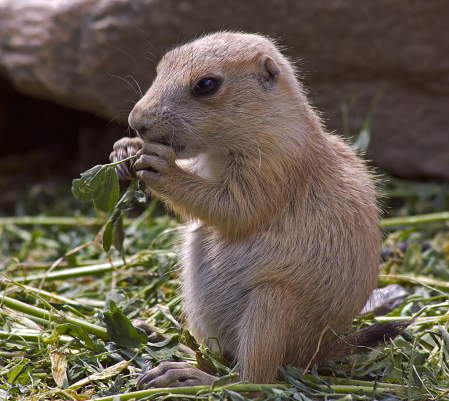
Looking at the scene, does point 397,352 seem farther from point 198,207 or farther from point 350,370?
point 198,207

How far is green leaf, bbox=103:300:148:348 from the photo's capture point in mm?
3293

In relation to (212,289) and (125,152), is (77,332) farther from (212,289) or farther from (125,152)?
(125,152)

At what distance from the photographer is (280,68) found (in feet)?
11.7

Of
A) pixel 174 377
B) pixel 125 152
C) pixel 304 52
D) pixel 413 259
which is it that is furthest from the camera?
pixel 304 52

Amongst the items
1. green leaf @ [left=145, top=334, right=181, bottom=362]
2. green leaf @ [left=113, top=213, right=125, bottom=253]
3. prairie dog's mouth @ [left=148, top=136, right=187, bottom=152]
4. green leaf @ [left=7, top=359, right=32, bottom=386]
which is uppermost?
prairie dog's mouth @ [left=148, top=136, right=187, bottom=152]

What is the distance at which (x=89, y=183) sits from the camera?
3.27 meters

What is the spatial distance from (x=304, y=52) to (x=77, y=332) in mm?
4421

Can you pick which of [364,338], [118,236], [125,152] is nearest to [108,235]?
[118,236]

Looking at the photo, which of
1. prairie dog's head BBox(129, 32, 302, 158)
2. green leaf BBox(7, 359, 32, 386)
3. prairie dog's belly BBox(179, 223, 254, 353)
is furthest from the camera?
prairie dog's belly BBox(179, 223, 254, 353)

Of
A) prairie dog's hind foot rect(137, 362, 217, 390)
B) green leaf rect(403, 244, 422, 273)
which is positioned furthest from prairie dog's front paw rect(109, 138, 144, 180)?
green leaf rect(403, 244, 422, 273)

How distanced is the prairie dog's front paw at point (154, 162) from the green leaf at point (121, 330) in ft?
2.84

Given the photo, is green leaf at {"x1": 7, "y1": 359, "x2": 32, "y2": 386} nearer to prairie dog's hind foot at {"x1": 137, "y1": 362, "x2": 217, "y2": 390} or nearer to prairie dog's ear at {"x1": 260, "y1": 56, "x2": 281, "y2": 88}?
prairie dog's hind foot at {"x1": 137, "y1": 362, "x2": 217, "y2": 390}

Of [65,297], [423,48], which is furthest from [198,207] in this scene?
[423,48]

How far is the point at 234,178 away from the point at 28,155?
583cm
